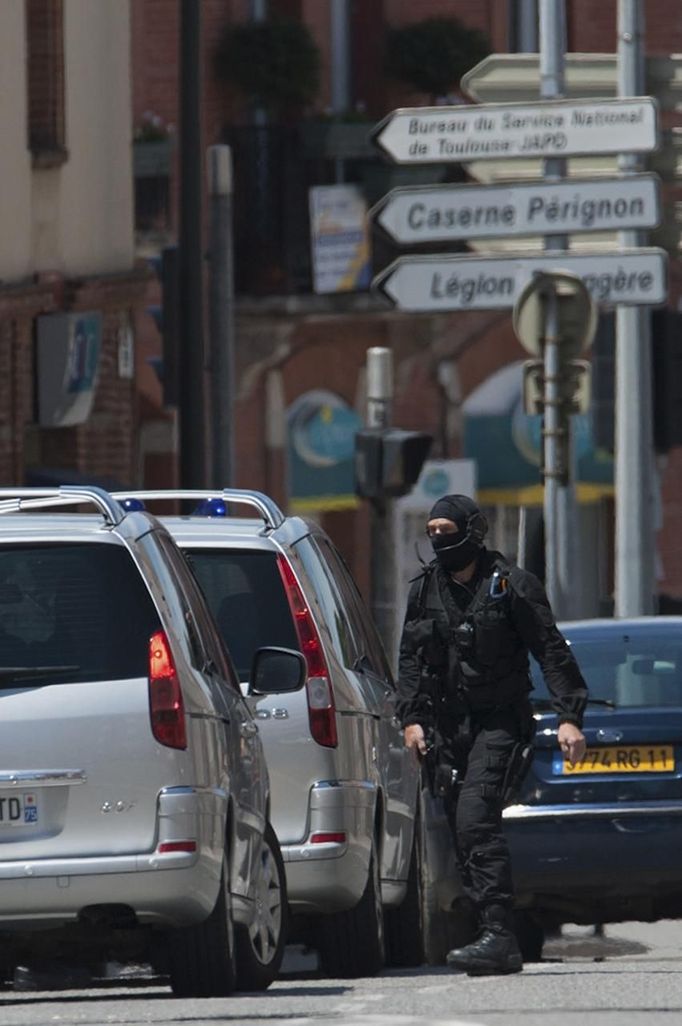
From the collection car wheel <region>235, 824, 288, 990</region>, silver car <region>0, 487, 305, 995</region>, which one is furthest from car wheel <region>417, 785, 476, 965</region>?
silver car <region>0, 487, 305, 995</region>

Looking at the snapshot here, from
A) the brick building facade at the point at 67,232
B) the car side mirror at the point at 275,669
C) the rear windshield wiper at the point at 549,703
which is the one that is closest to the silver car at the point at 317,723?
the car side mirror at the point at 275,669

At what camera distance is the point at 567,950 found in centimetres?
1608

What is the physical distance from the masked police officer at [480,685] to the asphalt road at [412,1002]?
0.33 metres

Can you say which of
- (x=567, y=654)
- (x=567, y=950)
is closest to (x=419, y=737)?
(x=567, y=654)

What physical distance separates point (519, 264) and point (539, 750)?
18.3 feet

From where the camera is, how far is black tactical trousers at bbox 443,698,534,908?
36.9ft

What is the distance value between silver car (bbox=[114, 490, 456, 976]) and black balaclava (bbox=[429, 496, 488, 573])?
2.50 ft

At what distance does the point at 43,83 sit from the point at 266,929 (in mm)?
17608

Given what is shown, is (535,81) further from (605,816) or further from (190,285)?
(605,816)

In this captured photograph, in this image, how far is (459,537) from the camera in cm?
1125

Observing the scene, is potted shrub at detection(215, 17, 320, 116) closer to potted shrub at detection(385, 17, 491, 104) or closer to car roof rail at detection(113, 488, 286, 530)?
potted shrub at detection(385, 17, 491, 104)

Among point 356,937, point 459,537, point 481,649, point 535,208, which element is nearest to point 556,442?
point 535,208

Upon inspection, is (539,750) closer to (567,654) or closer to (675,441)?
(567,654)

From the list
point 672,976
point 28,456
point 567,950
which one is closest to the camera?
point 672,976
